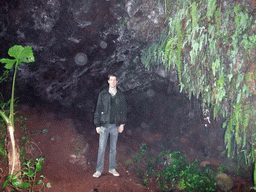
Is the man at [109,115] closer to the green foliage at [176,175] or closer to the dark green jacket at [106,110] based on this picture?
the dark green jacket at [106,110]

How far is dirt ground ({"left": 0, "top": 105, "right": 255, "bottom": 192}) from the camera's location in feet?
14.8

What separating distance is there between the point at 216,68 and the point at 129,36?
412cm

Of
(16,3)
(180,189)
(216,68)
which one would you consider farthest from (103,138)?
(16,3)

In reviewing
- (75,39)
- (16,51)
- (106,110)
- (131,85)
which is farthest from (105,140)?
(131,85)

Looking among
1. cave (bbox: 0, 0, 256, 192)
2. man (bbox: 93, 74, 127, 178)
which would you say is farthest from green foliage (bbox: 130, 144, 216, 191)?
man (bbox: 93, 74, 127, 178)

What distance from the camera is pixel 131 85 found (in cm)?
947

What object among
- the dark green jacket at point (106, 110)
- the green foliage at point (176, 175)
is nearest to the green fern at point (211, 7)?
the dark green jacket at point (106, 110)

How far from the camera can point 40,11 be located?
628cm

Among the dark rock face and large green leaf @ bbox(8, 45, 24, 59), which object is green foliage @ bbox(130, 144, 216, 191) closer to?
the dark rock face

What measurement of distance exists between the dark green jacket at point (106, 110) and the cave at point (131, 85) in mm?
1581

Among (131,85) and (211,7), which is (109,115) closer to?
(211,7)

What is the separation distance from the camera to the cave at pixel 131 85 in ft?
14.1

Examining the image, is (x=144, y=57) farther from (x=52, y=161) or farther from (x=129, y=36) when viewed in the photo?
(x=52, y=161)

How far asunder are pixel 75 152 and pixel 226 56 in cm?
570
